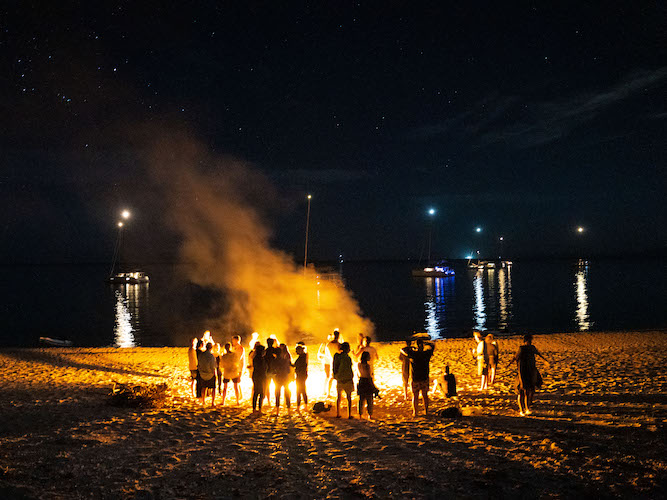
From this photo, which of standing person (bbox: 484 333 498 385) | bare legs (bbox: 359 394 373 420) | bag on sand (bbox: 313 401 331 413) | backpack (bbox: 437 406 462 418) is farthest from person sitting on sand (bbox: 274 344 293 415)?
standing person (bbox: 484 333 498 385)

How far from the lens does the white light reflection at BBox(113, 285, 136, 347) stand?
3241 centimetres

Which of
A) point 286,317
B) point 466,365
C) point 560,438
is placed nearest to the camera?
point 560,438

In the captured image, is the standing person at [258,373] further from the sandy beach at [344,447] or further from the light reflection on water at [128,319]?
the light reflection on water at [128,319]

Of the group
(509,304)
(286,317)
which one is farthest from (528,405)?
(509,304)

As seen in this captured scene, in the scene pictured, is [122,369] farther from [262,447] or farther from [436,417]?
[436,417]

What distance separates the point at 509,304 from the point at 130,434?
182ft

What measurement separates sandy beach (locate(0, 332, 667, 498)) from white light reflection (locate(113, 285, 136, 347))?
21.9 m

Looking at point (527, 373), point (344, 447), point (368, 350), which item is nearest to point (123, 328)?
point (368, 350)

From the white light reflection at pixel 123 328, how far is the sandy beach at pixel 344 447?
2193 cm

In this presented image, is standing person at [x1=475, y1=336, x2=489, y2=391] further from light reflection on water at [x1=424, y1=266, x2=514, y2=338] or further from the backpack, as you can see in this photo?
light reflection on water at [x1=424, y1=266, x2=514, y2=338]

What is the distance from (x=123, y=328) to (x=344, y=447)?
125 feet

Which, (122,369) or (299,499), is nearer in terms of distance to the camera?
(299,499)

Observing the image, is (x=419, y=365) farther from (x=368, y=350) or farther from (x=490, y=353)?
(x=490, y=353)

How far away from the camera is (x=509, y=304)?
5653 centimetres
